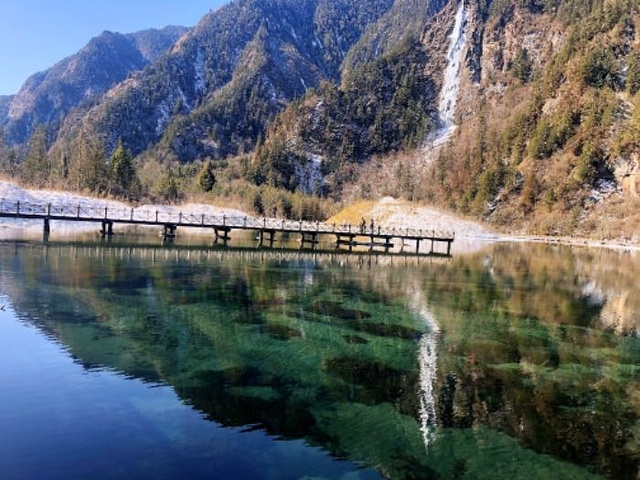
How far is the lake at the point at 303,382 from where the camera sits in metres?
11.5

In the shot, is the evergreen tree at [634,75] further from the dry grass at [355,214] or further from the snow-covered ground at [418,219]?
the dry grass at [355,214]

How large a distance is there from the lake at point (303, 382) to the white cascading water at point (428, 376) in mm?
80

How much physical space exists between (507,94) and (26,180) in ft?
505

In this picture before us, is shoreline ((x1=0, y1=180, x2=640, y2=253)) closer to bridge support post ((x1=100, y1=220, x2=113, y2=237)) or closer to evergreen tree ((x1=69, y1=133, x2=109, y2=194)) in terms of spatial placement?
evergreen tree ((x1=69, y1=133, x2=109, y2=194))

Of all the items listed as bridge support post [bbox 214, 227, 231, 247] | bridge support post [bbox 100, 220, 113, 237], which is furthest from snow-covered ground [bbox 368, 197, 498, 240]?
bridge support post [bbox 100, 220, 113, 237]

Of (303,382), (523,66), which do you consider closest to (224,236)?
(303,382)

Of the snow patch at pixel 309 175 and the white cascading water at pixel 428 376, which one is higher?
the snow patch at pixel 309 175

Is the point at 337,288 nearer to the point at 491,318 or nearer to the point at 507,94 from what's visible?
the point at 491,318

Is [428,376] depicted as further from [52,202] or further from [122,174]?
[122,174]

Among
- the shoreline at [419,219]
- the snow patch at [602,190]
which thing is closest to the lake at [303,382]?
the shoreline at [419,219]

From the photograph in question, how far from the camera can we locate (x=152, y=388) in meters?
14.9

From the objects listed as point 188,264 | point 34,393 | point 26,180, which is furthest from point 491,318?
point 26,180

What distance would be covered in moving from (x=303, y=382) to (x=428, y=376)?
4170mm

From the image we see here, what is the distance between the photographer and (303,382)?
16.2m
